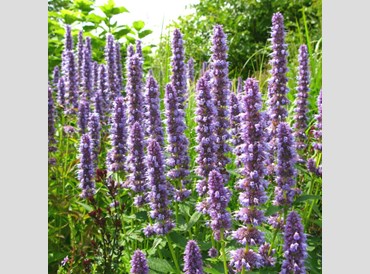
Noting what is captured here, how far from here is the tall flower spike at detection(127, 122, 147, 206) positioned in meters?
4.54

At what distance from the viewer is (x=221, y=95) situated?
4633mm

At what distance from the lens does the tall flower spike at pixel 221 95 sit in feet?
14.9

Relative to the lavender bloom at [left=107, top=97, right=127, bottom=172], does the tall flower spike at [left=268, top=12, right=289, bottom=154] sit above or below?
above

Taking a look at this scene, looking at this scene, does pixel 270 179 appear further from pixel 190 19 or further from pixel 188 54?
pixel 190 19

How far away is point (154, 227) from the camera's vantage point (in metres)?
4.20

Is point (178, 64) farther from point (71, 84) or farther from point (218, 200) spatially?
point (71, 84)

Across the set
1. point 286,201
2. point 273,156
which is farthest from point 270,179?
point 286,201

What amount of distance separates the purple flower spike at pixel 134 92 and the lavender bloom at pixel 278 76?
3.96 ft

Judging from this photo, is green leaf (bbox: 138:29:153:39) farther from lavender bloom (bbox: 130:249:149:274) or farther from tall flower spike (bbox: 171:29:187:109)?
lavender bloom (bbox: 130:249:149:274)

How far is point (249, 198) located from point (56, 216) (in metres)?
2.58

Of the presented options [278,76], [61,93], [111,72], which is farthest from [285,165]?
[61,93]

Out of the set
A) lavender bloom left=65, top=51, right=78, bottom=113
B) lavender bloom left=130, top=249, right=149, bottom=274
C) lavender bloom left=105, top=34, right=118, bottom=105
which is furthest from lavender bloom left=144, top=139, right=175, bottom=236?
lavender bloom left=65, top=51, right=78, bottom=113

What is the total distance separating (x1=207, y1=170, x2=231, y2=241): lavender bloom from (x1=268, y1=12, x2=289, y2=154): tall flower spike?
4.69ft

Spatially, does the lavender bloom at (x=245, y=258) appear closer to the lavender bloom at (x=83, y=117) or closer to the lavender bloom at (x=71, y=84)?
the lavender bloom at (x=83, y=117)
